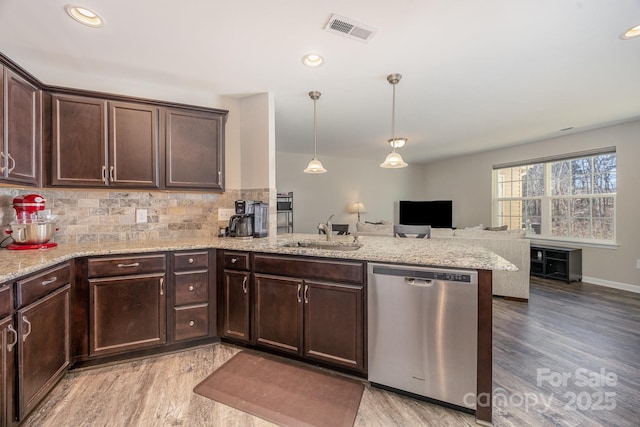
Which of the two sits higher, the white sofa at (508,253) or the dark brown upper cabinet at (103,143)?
the dark brown upper cabinet at (103,143)

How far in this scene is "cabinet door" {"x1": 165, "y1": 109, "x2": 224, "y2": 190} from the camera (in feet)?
8.46

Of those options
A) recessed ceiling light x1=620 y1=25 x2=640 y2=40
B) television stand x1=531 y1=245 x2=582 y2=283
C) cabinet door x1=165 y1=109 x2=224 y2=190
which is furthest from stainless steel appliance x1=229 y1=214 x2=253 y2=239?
television stand x1=531 y1=245 x2=582 y2=283

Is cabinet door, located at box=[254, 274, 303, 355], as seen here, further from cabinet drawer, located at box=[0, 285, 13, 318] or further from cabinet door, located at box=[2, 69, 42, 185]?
cabinet door, located at box=[2, 69, 42, 185]

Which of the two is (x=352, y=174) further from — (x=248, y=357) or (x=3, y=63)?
(x=3, y=63)

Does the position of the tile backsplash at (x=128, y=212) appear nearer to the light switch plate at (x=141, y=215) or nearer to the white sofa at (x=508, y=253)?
the light switch plate at (x=141, y=215)

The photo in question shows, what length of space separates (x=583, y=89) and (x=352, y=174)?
4.62 meters

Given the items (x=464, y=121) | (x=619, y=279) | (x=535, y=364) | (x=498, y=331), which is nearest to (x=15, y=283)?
(x=535, y=364)

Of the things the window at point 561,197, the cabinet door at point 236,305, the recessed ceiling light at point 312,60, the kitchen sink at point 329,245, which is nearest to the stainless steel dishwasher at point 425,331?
the kitchen sink at point 329,245

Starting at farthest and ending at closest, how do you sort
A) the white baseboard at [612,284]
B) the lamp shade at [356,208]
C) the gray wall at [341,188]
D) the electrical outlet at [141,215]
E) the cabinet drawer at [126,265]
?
the lamp shade at [356,208] < the gray wall at [341,188] < the white baseboard at [612,284] < the electrical outlet at [141,215] < the cabinet drawer at [126,265]

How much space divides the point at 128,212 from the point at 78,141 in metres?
0.72

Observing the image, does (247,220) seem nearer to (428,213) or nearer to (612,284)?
(612,284)

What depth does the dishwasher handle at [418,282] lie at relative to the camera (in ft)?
5.47

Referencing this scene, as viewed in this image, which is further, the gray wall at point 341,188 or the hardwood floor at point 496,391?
the gray wall at point 341,188

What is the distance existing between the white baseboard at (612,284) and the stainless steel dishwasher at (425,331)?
172 inches
